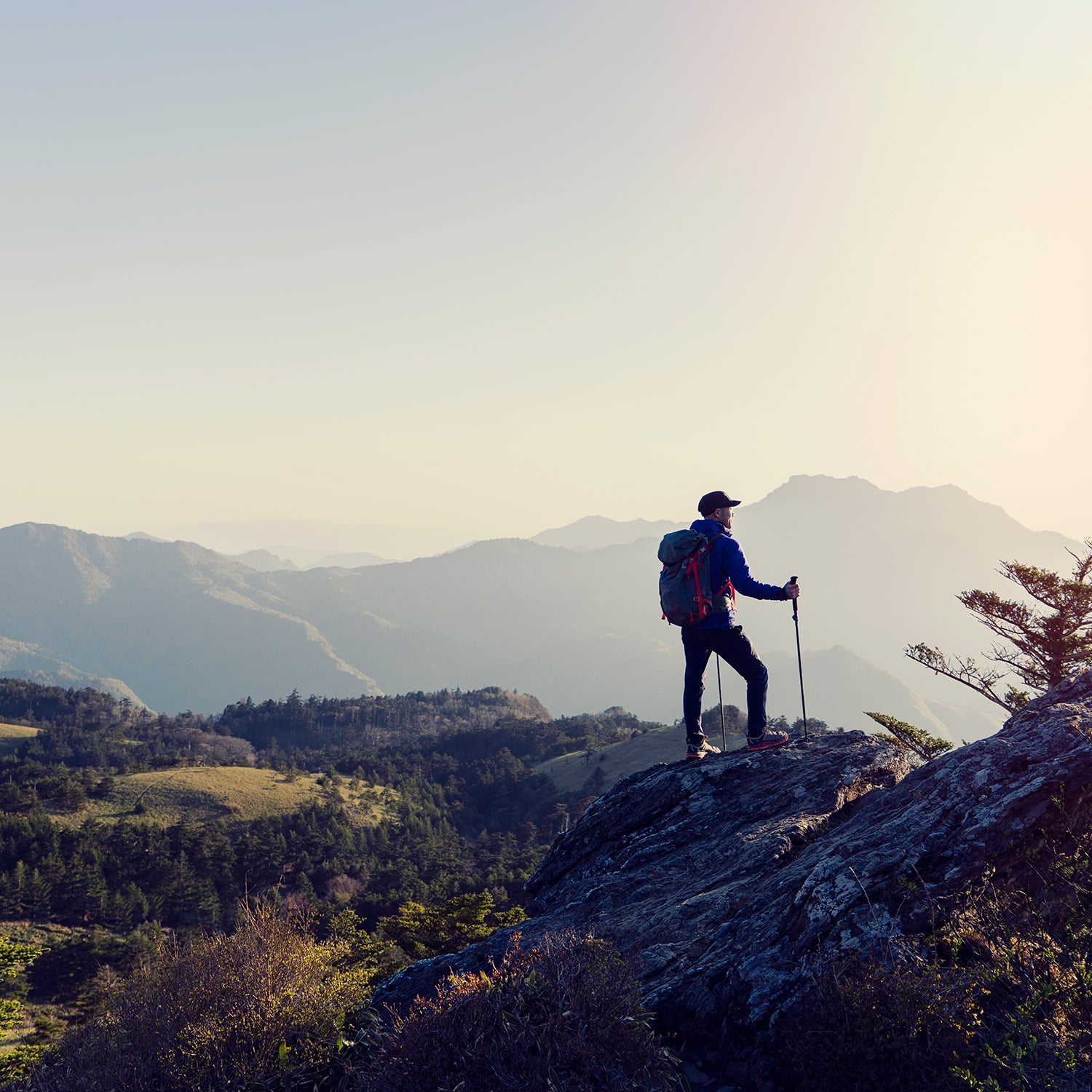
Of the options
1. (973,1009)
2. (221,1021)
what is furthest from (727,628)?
(221,1021)

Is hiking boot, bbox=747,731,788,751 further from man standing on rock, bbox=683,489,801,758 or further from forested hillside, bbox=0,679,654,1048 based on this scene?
forested hillside, bbox=0,679,654,1048

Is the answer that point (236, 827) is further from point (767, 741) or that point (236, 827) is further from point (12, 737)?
point (767, 741)

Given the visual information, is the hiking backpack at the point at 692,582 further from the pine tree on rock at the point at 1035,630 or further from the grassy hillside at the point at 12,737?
the grassy hillside at the point at 12,737

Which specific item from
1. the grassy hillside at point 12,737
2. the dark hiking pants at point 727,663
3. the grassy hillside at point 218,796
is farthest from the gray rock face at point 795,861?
the grassy hillside at point 12,737

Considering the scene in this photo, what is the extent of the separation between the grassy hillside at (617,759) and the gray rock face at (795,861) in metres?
103

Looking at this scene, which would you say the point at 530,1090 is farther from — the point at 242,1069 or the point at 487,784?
the point at 487,784

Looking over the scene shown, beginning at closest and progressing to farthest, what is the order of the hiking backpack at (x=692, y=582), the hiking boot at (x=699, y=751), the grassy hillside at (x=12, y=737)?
1. the hiking backpack at (x=692, y=582)
2. the hiking boot at (x=699, y=751)
3. the grassy hillside at (x=12, y=737)

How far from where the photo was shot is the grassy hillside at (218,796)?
9175 cm

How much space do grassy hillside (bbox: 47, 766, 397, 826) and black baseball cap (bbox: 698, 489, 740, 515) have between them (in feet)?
320

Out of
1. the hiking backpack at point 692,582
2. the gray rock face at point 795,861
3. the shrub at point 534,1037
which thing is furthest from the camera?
the hiking backpack at point 692,582

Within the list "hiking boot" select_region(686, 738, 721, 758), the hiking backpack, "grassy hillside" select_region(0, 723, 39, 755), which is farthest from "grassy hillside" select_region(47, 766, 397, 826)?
the hiking backpack

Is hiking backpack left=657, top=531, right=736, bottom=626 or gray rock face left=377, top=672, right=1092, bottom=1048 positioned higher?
hiking backpack left=657, top=531, right=736, bottom=626

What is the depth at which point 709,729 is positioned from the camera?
128250 millimetres

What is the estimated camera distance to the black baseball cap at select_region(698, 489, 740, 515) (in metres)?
9.70
